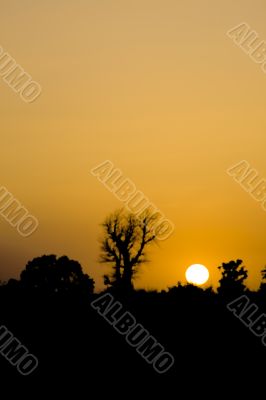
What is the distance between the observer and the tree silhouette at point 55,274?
53.7m

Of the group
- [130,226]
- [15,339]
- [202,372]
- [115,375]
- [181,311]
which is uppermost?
[130,226]

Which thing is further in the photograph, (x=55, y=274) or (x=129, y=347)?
(x=55, y=274)

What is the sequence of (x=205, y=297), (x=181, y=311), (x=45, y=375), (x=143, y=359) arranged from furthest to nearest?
1. (x=205, y=297)
2. (x=181, y=311)
3. (x=143, y=359)
4. (x=45, y=375)

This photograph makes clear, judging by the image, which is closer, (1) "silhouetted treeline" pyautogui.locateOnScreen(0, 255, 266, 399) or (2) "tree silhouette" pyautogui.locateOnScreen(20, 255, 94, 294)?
(1) "silhouetted treeline" pyautogui.locateOnScreen(0, 255, 266, 399)

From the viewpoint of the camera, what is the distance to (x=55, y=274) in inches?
Result: 2174

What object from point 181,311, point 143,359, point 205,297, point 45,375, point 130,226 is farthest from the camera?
point 130,226

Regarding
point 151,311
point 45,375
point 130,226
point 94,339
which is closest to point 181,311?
point 151,311

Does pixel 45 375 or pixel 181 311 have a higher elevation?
pixel 181 311

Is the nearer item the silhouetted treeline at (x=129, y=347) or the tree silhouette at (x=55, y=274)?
the silhouetted treeline at (x=129, y=347)

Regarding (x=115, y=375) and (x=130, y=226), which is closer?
(x=115, y=375)

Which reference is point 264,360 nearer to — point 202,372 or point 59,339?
point 202,372

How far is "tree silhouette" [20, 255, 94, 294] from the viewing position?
53694 mm

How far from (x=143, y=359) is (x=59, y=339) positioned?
11.8 ft

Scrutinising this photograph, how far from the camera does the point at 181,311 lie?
27.4 meters
